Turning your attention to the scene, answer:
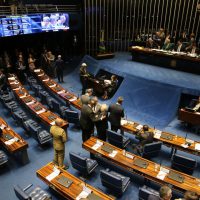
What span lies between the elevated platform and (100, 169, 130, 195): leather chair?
415cm

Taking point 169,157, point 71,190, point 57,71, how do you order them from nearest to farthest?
point 71,190, point 169,157, point 57,71

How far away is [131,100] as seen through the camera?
1092cm

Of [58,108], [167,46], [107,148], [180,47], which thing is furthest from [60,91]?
[180,47]

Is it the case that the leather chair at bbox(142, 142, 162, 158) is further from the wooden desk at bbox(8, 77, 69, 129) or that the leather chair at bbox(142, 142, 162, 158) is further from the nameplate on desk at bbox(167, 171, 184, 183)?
the wooden desk at bbox(8, 77, 69, 129)

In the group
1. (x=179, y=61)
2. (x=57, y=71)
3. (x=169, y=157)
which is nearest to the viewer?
(x=169, y=157)

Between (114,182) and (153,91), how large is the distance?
6038 mm

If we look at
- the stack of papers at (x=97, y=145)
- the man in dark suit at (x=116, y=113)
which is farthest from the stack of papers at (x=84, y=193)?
the man in dark suit at (x=116, y=113)

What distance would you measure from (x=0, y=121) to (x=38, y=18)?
7.63 m

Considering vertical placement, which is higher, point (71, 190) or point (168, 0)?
point (168, 0)

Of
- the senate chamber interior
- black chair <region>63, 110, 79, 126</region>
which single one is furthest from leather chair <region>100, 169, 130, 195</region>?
black chair <region>63, 110, 79, 126</region>

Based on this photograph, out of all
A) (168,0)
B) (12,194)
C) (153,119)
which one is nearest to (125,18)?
(168,0)

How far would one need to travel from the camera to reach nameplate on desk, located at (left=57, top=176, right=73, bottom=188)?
17.6ft

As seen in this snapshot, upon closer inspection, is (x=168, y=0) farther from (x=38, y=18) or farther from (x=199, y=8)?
(x=38, y=18)

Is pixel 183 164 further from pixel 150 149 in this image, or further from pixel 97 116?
pixel 97 116
